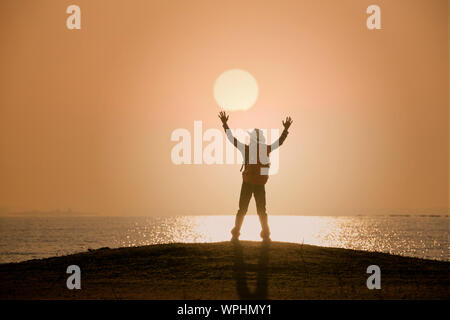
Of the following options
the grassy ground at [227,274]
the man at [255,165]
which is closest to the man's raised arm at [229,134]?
the man at [255,165]

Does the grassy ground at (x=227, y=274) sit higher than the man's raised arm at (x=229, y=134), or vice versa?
the man's raised arm at (x=229, y=134)

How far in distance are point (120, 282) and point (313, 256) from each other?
6.71 metres

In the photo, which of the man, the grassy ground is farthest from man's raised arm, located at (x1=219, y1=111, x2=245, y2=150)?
the grassy ground

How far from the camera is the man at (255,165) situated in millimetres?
17625

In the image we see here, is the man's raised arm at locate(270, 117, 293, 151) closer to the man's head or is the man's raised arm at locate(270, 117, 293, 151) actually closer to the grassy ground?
the man's head

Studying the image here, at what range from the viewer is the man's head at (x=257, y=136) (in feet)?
57.8

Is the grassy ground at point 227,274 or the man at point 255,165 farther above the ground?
the man at point 255,165

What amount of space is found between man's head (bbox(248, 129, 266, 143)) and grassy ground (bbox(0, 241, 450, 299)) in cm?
376

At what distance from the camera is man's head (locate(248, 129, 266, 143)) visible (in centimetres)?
1761

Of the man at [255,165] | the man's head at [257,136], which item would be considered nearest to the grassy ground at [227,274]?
the man at [255,165]

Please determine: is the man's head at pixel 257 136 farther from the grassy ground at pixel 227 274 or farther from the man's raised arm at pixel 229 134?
the grassy ground at pixel 227 274

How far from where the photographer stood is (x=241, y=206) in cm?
1831

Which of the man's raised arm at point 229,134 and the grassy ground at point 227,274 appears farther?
the man's raised arm at point 229,134
